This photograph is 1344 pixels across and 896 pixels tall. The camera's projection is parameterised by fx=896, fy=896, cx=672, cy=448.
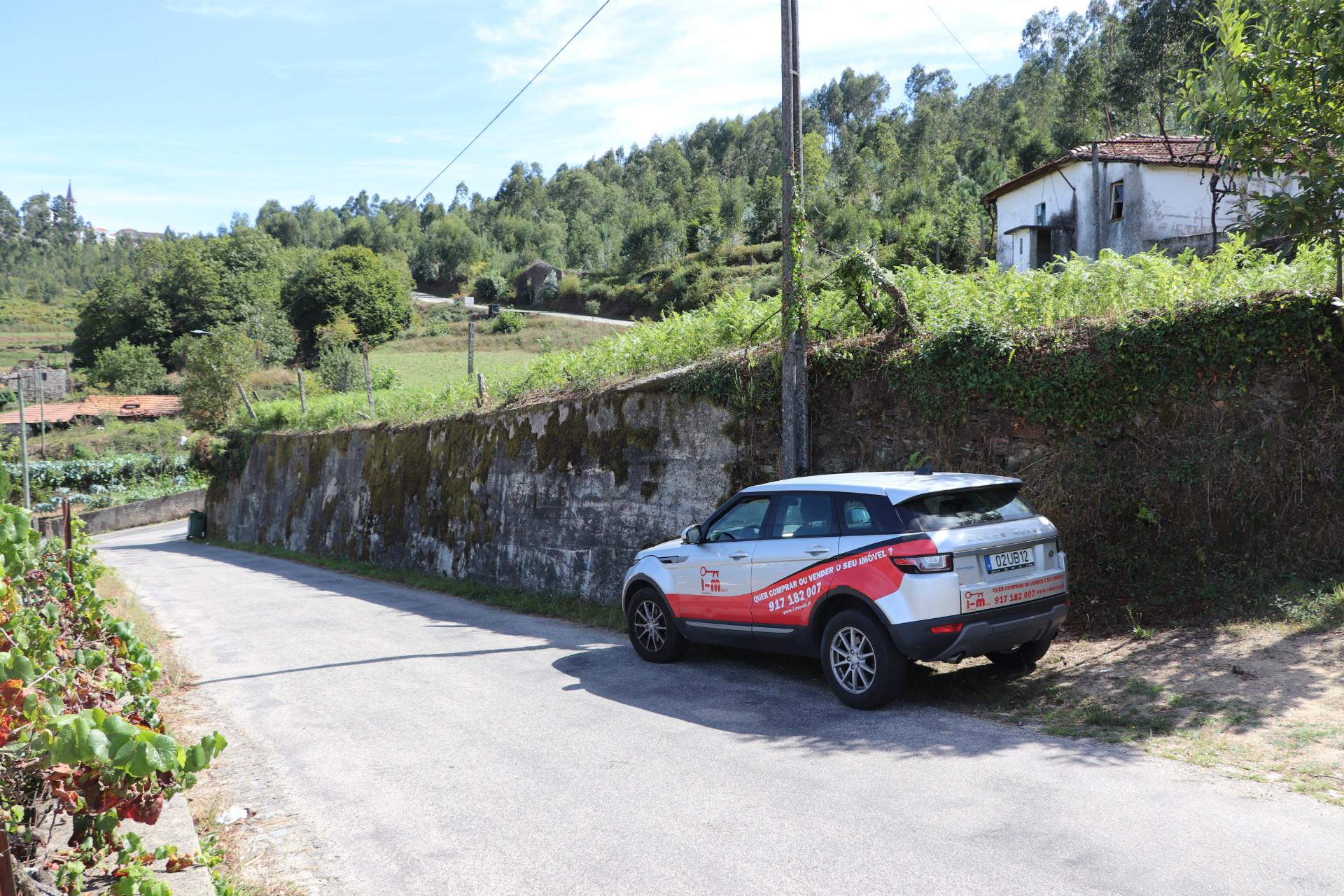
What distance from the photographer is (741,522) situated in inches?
323

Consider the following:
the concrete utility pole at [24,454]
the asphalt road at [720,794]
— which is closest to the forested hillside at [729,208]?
the asphalt road at [720,794]

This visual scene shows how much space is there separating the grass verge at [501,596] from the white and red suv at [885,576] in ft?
13.0

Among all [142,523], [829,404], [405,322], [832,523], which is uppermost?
[405,322]

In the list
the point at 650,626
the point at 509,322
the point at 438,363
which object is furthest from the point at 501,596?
the point at 509,322

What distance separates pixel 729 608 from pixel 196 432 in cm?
6125

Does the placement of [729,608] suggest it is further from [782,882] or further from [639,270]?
[639,270]

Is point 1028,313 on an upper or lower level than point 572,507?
upper

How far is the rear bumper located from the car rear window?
2.18 ft

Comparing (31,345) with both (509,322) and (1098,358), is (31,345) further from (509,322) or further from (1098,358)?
(1098,358)

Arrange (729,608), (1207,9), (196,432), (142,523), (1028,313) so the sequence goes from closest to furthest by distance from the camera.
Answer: (729,608)
(1028,313)
(1207,9)
(142,523)
(196,432)

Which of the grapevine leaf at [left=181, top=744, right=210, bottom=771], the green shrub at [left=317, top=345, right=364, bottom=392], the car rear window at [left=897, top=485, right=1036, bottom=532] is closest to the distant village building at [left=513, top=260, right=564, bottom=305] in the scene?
the green shrub at [left=317, top=345, right=364, bottom=392]

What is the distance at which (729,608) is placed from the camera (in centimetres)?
804

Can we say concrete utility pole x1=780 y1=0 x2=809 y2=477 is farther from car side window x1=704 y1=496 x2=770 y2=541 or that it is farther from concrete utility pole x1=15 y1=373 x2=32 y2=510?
concrete utility pole x1=15 y1=373 x2=32 y2=510

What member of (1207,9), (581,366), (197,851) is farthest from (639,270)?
(197,851)
